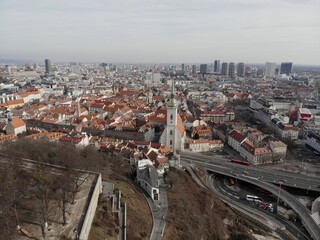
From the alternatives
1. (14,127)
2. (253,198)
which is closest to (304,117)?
(253,198)

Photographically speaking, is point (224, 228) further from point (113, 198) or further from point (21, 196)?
point (21, 196)

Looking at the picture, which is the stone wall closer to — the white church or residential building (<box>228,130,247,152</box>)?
the white church

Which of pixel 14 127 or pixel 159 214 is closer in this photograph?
pixel 159 214

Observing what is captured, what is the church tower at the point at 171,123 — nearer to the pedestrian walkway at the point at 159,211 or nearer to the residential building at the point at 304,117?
the pedestrian walkway at the point at 159,211

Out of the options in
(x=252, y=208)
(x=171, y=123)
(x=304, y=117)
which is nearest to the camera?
(x=252, y=208)

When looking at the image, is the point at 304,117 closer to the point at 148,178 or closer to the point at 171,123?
the point at 171,123

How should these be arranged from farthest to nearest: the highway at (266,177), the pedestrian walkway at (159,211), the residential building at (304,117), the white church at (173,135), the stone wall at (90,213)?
the residential building at (304,117) → the white church at (173,135) → the highway at (266,177) → the pedestrian walkway at (159,211) → the stone wall at (90,213)

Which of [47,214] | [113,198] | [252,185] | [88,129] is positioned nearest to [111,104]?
[88,129]

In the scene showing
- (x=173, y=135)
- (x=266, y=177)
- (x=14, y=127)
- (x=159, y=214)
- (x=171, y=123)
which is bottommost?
Answer: (x=266, y=177)

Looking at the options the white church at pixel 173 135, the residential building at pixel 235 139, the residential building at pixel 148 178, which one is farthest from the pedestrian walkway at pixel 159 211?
the residential building at pixel 235 139
